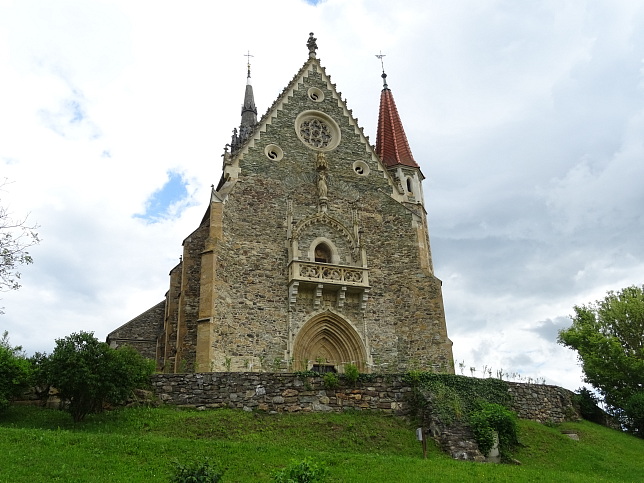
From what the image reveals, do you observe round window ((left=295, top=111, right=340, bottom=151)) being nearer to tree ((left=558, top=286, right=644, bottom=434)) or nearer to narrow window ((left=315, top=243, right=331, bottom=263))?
narrow window ((left=315, top=243, right=331, bottom=263))

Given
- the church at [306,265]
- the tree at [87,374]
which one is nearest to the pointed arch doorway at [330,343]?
the church at [306,265]

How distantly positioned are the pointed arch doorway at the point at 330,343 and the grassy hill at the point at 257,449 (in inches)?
283

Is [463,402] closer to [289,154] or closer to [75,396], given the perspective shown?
[75,396]

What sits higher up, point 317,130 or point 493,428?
point 317,130

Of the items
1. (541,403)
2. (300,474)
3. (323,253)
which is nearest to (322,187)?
(323,253)

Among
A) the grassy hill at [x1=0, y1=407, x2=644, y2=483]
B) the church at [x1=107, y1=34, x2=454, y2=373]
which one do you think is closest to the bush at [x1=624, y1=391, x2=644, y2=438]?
the grassy hill at [x1=0, y1=407, x2=644, y2=483]

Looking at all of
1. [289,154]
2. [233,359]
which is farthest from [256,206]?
[233,359]

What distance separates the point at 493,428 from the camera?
17141 millimetres

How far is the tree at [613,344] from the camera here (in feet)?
89.9

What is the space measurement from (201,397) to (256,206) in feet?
34.8

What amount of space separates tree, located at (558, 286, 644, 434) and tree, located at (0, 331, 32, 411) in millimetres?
23728

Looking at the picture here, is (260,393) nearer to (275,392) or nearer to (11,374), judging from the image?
(275,392)

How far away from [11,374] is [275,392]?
24.5ft

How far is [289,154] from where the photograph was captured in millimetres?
27875
